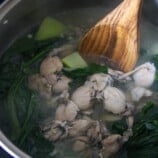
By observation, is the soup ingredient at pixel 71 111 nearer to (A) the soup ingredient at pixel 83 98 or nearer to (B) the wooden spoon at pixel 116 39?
(A) the soup ingredient at pixel 83 98

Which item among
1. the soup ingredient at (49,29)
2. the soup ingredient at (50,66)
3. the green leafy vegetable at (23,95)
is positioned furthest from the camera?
the soup ingredient at (49,29)

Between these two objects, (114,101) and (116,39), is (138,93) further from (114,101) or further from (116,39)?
(116,39)

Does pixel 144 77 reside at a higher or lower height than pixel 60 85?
lower

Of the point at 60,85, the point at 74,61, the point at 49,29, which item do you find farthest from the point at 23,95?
the point at 49,29

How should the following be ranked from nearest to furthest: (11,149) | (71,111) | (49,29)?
(11,149)
(71,111)
(49,29)

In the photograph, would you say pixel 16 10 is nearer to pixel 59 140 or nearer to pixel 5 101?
pixel 5 101

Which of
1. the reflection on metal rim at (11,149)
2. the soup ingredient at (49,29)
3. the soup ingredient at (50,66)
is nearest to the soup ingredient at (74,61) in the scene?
the soup ingredient at (50,66)

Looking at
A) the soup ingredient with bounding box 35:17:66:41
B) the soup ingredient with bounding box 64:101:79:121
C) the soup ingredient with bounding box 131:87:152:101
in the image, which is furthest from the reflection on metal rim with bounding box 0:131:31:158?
the soup ingredient with bounding box 35:17:66:41

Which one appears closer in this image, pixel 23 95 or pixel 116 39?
pixel 23 95
